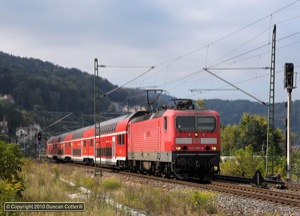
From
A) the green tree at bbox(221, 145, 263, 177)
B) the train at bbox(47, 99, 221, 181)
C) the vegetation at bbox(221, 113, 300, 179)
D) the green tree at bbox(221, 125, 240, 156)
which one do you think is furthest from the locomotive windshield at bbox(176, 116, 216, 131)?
the green tree at bbox(221, 125, 240, 156)

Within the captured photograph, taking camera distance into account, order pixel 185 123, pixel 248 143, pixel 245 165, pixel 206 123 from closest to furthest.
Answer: pixel 185 123 → pixel 206 123 → pixel 245 165 → pixel 248 143

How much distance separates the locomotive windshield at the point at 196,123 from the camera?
24.8 meters

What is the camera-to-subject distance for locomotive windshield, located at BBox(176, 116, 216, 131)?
2481 cm

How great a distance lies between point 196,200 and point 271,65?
16924mm

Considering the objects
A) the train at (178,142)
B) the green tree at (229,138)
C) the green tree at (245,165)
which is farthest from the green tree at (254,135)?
the train at (178,142)

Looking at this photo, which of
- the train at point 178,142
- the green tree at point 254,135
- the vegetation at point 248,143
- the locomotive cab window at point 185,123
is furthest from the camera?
the green tree at point 254,135

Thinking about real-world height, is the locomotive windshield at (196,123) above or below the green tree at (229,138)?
above

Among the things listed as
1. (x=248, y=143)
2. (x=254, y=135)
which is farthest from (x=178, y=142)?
(x=254, y=135)

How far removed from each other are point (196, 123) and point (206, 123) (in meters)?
0.51

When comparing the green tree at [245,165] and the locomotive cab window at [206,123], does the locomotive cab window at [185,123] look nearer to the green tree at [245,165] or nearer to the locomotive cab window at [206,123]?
the locomotive cab window at [206,123]

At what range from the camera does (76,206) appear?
8.34 meters

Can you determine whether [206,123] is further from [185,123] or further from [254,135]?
[254,135]

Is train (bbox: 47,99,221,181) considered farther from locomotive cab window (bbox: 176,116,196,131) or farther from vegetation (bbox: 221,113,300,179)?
vegetation (bbox: 221,113,300,179)

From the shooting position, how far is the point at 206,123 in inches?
992
